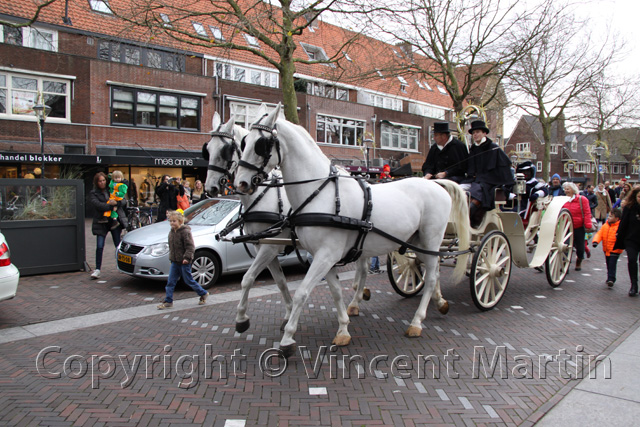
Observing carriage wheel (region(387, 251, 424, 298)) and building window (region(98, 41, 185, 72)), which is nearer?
carriage wheel (region(387, 251, 424, 298))

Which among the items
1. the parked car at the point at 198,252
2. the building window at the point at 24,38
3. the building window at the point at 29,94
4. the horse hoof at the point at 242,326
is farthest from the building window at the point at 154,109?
the horse hoof at the point at 242,326

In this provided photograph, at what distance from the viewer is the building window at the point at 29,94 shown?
64.5 ft

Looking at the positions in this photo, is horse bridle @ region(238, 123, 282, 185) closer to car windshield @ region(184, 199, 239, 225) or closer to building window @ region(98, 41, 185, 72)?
car windshield @ region(184, 199, 239, 225)

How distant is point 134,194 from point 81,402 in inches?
712

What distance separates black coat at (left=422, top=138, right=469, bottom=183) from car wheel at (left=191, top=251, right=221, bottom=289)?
13.5 ft

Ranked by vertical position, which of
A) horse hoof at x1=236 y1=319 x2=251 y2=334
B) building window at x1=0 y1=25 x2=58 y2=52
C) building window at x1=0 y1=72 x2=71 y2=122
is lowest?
horse hoof at x1=236 y1=319 x2=251 y2=334

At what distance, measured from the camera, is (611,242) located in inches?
325

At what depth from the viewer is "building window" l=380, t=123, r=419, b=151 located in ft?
124

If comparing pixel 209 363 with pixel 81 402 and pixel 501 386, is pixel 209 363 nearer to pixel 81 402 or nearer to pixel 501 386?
pixel 81 402

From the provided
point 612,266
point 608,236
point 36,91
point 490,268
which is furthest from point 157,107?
point 612,266

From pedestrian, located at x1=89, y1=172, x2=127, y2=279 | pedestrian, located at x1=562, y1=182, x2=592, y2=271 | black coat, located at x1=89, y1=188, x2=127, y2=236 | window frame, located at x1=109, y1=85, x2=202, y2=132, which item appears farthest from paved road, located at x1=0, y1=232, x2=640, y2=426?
window frame, located at x1=109, y1=85, x2=202, y2=132

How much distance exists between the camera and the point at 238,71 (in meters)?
28.3

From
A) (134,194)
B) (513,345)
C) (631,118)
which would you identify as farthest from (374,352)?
(631,118)

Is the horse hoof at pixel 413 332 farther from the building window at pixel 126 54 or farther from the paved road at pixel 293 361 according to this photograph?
the building window at pixel 126 54
